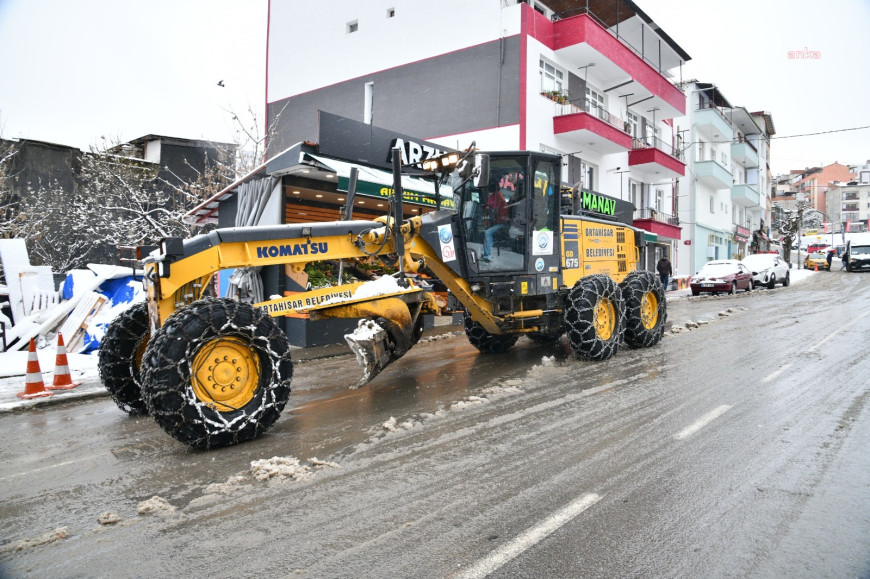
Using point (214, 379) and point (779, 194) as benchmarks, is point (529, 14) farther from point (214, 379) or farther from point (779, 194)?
point (779, 194)

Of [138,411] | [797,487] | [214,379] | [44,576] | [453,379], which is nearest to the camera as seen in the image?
[44,576]

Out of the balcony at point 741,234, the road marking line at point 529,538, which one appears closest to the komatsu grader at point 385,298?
the road marking line at point 529,538

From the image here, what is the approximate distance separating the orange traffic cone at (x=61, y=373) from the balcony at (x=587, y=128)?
16948 mm

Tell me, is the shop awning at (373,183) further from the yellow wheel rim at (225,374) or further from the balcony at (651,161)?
the balcony at (651,161)

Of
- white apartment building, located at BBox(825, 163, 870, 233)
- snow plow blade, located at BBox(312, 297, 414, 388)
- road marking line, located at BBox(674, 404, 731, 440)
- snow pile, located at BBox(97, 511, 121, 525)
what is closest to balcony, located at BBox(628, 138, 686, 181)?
road marking line, located at BBox(674, 404, 731, 440)

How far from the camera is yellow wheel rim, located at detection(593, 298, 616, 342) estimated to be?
338 inches

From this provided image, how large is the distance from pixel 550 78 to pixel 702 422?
1814 cm

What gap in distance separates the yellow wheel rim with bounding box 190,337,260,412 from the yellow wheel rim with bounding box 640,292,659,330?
21.9 feet

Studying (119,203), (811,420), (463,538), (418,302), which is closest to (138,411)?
(418,302)

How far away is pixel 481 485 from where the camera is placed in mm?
3910

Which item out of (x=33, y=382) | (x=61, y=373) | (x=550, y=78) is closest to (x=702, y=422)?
(x=33, y=382)

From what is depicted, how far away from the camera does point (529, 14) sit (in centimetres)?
1917

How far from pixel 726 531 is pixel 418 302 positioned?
13.4 ft

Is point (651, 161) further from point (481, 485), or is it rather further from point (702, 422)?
point (481, 485)
